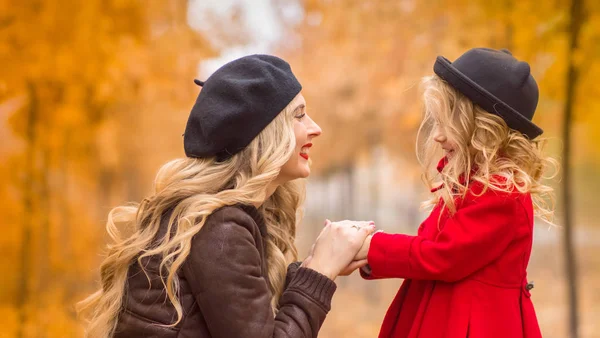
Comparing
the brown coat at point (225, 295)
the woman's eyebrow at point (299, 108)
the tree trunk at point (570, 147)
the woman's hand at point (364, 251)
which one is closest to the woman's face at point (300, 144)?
the woman's eyebrow at point (299, 108)

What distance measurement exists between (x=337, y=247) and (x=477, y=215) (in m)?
0.48

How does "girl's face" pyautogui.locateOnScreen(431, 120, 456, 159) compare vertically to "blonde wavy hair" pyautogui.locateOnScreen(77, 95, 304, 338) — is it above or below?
above

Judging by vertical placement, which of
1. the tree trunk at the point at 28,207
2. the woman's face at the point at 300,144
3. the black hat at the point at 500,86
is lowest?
Answer: the tree trunk at the point at 28,207

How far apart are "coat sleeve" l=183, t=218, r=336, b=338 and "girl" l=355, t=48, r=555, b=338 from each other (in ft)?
1.30

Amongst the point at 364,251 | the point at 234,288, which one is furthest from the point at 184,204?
the point at 364,251

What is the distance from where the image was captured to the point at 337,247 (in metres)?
2.28

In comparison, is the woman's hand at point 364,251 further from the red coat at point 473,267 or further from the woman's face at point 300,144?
the woman's face at point 300,144

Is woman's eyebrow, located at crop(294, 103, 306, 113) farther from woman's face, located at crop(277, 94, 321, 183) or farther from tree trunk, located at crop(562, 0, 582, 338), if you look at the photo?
tree trunk, located at crop(562, 0, 582, 338)

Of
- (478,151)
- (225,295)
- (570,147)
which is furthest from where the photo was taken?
(570,147)

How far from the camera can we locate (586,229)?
14344mm

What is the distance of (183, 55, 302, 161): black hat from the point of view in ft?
6.86

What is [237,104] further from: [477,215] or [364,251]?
[477,215]

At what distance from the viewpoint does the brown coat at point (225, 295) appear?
196cm

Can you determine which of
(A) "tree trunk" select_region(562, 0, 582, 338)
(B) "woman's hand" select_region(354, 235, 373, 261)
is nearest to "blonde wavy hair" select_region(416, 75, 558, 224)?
(B) "woman's hand" select_region(354, 235, 373, 261)
